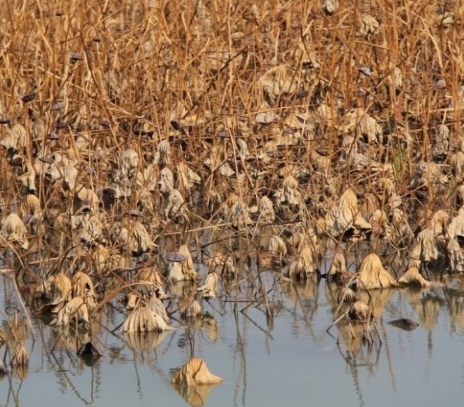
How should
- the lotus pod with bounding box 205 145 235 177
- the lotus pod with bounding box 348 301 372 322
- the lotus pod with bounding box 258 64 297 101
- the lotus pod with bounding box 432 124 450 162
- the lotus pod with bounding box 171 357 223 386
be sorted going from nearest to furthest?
the lotus pod with bounding box 171 357 223 386, the lotus pod with bounding box 348 301 372 322, the lotus pod with bounding box 205 145 235 177, the lotus pod with bounding box 432 124 450 162, the lotus pod with bounding box 258 64 297 101

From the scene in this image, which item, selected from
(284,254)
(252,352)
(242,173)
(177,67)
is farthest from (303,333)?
(177,67)

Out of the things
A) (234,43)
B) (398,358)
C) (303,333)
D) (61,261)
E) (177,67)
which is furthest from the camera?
(234,43)

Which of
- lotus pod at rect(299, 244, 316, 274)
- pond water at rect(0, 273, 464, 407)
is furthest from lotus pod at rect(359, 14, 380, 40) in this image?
pond water at rect(0, 273, 464, 407)

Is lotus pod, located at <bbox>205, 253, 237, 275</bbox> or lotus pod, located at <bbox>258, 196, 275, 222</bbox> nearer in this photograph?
lotus pod, located at <bbox>205, 253, 237, 275</bbox>

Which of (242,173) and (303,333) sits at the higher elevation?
(242,173)

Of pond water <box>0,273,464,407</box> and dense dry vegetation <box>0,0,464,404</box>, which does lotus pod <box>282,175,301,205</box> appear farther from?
pond water <box>0,273,464,407</box>

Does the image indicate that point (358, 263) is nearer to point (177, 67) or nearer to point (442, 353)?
point (442, 353)

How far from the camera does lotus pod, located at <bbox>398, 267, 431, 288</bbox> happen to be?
5215 millimetres

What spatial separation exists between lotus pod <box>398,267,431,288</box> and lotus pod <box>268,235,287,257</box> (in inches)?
19.2

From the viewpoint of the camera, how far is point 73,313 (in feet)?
15.4

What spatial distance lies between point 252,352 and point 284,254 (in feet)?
3.40

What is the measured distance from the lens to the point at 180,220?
6000 millimetres

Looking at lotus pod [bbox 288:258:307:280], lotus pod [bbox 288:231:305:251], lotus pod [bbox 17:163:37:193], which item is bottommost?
lotus pod [bbox 288:258:307:280]

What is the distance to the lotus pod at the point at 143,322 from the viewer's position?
15.1 ft
